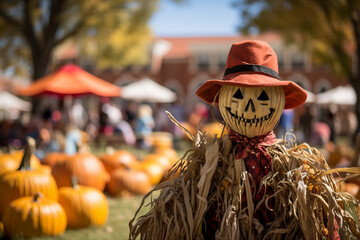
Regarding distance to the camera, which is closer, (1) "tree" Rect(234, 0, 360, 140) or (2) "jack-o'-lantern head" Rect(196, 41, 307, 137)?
(2) "jack-o'-lantern head" Rect(196, 41, 307, 137)

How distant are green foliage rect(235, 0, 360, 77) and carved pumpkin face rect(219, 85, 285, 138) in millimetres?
10850

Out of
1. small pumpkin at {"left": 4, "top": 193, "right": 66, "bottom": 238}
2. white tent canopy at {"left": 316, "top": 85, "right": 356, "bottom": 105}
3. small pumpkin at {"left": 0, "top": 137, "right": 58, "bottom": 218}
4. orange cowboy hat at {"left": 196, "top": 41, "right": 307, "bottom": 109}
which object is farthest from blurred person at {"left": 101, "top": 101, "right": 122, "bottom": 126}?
orange cowboy hat at {"left": 196, "top": 41, "right": 307, "bottom": 109}

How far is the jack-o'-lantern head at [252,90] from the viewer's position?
2404 mm

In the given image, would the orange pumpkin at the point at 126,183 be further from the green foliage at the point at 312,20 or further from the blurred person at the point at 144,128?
the green foliage at the point at 312,20

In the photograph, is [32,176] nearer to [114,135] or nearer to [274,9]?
[114,135]

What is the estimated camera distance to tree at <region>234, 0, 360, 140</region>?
502 inches

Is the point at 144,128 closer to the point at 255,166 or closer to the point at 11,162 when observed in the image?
the point at 11,162

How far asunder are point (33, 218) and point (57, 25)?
528 inches

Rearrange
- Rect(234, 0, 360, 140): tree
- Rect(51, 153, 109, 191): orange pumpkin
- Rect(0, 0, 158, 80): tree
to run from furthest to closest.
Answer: Rect(0, 0, 158, 80): tree < Rect(234, 0, 360, 140): tree < Rect(51, 153, 109, 191): orange pumpkin

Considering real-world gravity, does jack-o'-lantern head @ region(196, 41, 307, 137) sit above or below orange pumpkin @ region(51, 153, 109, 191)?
above

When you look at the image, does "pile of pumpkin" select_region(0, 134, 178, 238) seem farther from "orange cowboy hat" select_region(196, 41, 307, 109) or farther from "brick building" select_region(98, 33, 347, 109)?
"brick building" select_region(98, 33, 347, 109)

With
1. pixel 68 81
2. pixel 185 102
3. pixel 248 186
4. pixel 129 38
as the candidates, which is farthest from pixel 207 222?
pixel 185 102

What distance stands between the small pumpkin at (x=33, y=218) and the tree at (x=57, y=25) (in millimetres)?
12531

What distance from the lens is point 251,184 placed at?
240cm
